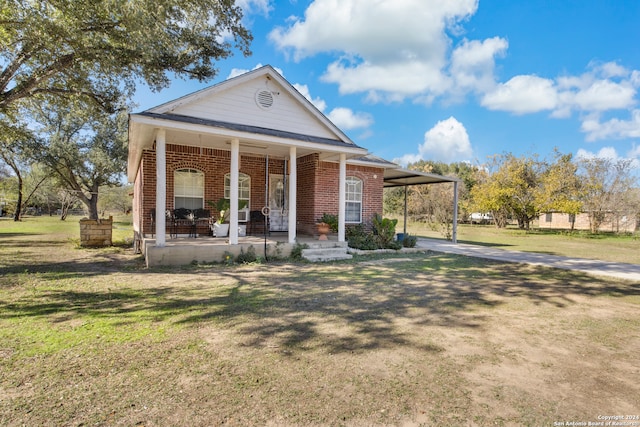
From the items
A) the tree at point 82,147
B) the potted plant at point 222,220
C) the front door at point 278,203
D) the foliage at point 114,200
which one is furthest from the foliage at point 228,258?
the foliage at point 114,200

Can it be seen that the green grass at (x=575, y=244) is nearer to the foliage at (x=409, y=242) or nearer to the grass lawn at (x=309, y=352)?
the foliage at (x=409, y=242)

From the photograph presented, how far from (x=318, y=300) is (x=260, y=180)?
797 centimetres

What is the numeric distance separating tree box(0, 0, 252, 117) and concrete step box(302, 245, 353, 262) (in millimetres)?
7073

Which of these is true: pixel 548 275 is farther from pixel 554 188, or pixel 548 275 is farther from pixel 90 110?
pixel 554 188

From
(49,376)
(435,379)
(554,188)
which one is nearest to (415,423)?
(435,379)

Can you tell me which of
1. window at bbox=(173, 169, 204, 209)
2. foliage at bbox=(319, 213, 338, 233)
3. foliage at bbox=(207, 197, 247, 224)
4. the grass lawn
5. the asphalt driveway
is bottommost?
the grass lawn

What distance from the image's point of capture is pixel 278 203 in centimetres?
1347

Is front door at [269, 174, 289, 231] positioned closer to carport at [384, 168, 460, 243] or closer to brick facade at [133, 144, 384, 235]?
brick facade at [133, 144, 384, 235]

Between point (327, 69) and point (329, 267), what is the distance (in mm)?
14287

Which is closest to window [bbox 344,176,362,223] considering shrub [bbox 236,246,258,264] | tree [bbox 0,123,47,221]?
shrub [bbox 236,246,258,264]

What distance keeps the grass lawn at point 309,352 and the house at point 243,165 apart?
3.49 meters

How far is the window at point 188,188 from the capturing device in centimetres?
1129

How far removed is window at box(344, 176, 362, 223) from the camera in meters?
13.8

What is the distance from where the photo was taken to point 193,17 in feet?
34.2
